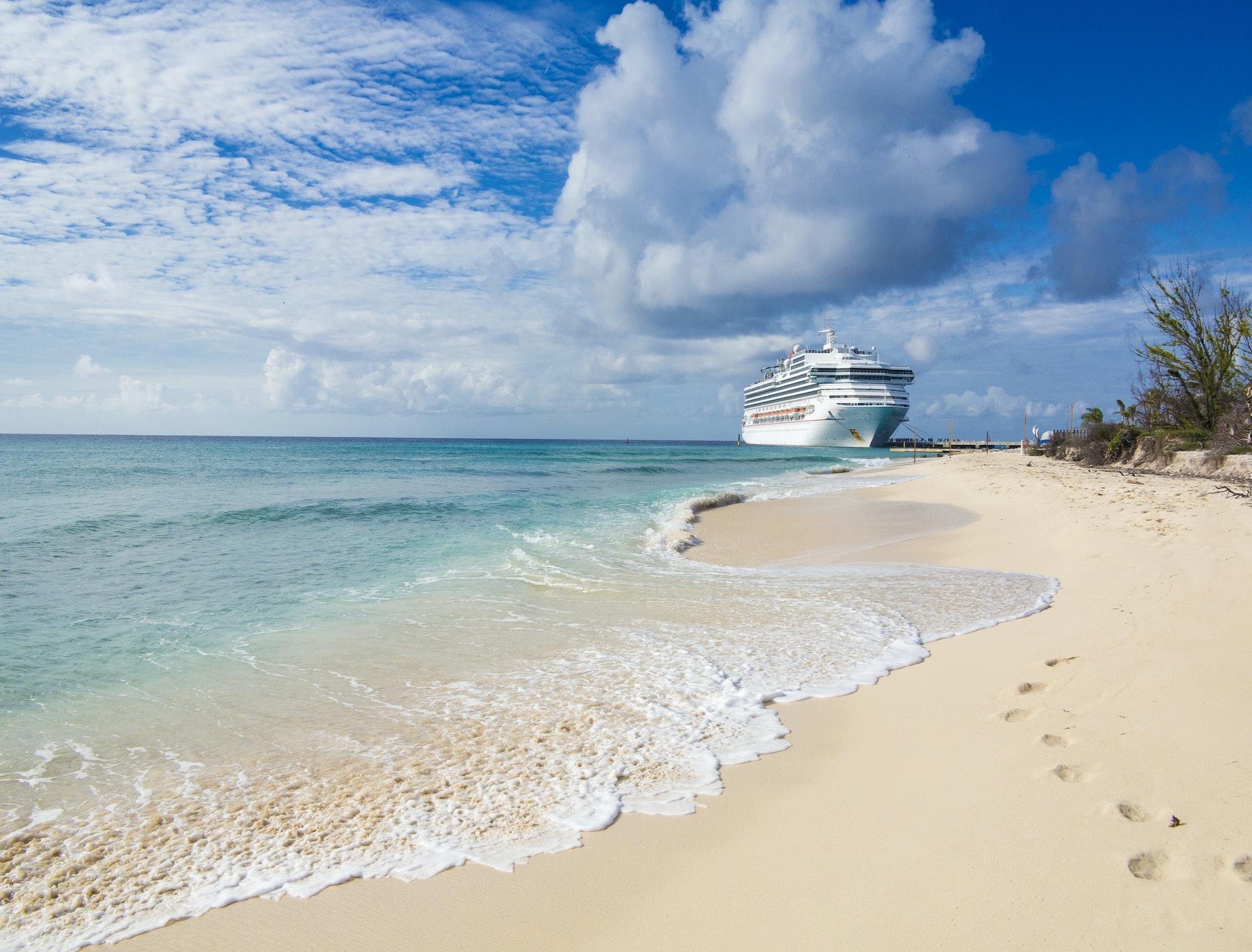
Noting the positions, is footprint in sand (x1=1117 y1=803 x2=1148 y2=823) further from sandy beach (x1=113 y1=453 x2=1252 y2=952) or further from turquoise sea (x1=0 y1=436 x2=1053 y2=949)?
turquoise sea (x1=0 y1=436 x2=1053 y2=949)

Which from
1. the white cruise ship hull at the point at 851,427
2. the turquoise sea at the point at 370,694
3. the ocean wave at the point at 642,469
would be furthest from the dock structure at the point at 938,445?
the turquoise sea at the point at 370,694

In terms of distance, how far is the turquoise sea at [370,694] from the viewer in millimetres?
3328

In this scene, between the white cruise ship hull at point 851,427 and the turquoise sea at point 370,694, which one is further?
the white cruise ship hull at point 851,427

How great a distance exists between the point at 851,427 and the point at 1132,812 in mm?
79194

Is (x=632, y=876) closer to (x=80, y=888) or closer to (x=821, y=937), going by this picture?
(x=821, y=937)

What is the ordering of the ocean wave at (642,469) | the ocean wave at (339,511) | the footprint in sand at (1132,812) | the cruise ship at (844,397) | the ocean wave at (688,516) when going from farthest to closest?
1. the cruise ship at (844,397)
2. the ocean wave at (642,469)
3. the ocean wave at (339,511)
4. the ocean wave at (688,516)
5. the footprint in sand at (1132,812)

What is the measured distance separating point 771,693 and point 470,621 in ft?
13.0

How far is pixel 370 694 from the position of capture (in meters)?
5.55

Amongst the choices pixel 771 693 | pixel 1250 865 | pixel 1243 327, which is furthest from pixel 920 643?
pixel 1243 327

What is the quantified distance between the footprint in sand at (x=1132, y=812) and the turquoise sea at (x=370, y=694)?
188cm

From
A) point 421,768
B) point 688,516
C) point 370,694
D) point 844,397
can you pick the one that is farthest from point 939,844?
point 844,397

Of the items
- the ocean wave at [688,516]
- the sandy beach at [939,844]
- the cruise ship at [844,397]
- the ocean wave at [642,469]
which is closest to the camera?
the sandy beach at [939,844]

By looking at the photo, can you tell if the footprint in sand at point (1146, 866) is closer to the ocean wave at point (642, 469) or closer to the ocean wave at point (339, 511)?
the ocean wave at point (339, 511)

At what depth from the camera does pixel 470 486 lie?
102 feet
